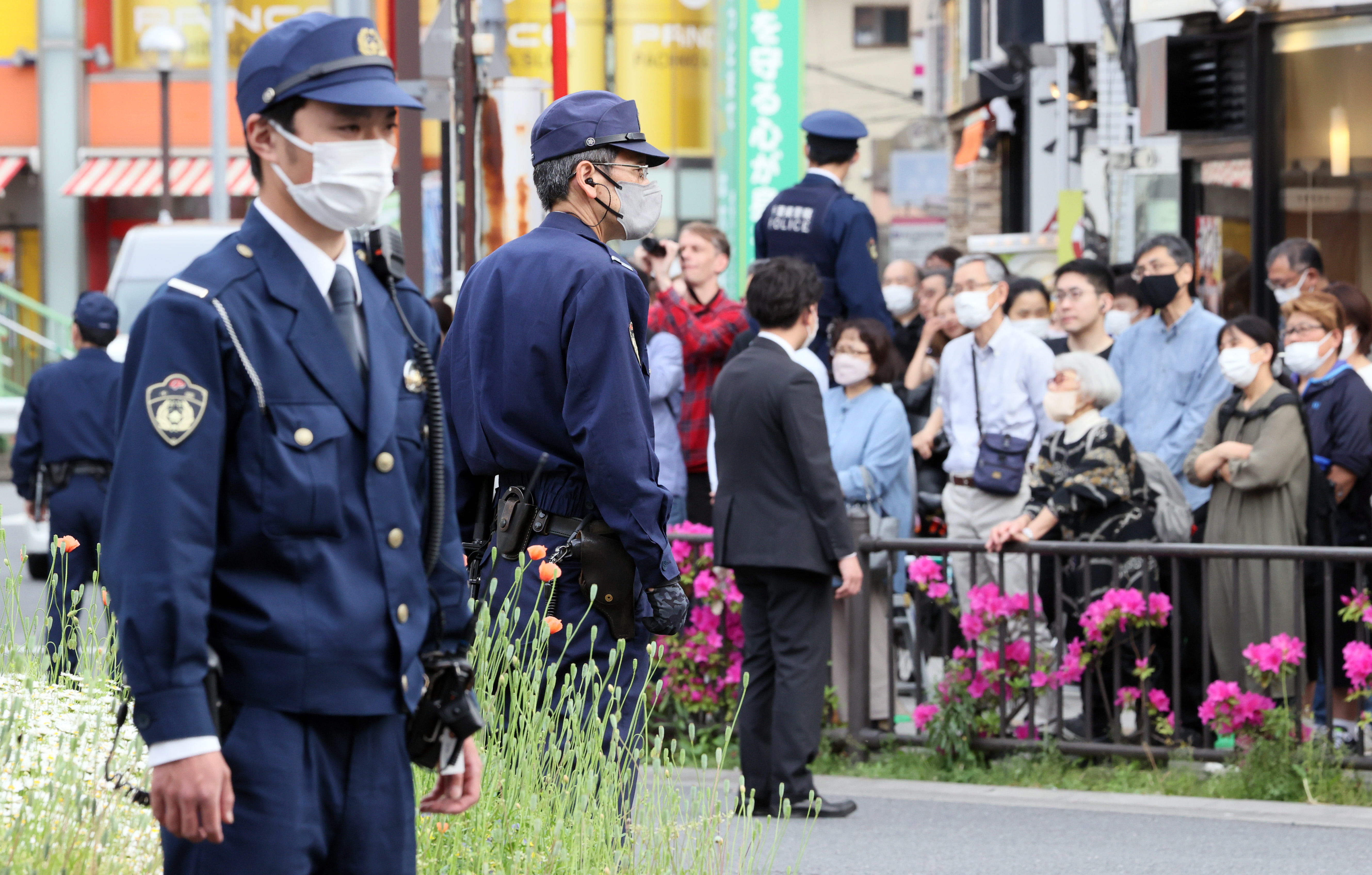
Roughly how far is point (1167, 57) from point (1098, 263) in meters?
3.05

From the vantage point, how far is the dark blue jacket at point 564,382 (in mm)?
4188

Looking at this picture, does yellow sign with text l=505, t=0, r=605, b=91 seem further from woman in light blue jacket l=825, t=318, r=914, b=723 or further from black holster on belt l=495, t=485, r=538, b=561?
black holster on belt l=495, t=485, r=538, b=561

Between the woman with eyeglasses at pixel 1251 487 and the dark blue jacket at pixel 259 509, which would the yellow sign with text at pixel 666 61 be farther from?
the dark blue jacket at pixel 259 509

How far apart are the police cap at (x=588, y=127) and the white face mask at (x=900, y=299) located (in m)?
6.85

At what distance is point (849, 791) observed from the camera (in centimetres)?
710

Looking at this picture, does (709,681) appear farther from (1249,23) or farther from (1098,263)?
(1249,23)

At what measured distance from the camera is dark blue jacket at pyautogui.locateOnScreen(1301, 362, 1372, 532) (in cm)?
742

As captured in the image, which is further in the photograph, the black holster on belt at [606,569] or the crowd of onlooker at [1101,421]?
the crowd of onlooker at [1101,421]

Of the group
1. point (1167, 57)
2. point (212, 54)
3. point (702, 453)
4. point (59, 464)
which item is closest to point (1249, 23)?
point (1167, 57)

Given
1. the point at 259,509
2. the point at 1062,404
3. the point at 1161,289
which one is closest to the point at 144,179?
the point at 1161,289

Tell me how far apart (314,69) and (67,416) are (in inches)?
287

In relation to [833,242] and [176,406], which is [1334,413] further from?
[176,406]

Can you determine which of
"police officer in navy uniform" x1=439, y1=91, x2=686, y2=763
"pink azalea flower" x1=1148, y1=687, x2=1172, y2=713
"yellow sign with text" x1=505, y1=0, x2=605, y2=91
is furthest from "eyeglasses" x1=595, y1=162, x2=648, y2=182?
"yellow sign with text" x1=505, y1=0, x2=605, y2=91

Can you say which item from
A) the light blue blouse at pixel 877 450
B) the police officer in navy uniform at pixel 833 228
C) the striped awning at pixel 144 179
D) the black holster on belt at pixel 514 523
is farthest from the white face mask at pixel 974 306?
the striped awning at pixel 144 179
